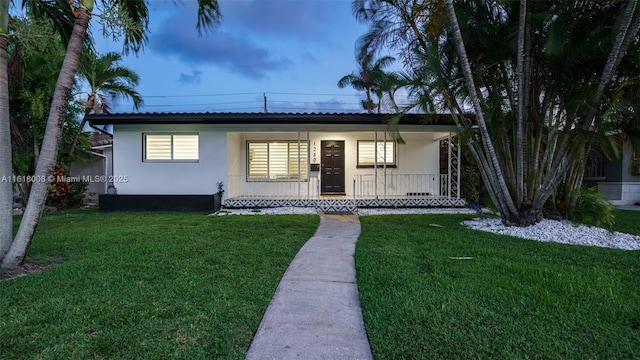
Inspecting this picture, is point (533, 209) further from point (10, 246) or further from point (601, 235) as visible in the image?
point (10, 246)

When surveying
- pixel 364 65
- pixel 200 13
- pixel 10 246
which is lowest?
pixel 10 246

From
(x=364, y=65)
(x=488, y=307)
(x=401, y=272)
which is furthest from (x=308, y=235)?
(x=364, y=65)

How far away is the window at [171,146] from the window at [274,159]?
1.89 meters

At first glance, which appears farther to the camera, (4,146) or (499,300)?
(4,146)

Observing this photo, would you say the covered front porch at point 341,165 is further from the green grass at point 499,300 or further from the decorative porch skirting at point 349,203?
the green grass at point 499,300

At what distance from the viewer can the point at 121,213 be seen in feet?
30.0

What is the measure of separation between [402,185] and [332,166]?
8.16 feet

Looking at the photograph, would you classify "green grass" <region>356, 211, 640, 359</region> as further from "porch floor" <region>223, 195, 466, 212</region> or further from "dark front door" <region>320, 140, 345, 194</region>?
"dark front door" <region>320, 140, 345, 194</region>

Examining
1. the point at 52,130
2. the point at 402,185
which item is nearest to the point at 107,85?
the point at 52,130

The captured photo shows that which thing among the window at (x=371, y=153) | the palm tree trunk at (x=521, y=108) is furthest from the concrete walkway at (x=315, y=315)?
the window at (x=371, y=153)

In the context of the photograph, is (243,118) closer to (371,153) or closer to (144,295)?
(371,153)

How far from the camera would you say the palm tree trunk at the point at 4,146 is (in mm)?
3971

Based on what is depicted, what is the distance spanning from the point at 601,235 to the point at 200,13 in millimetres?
7781

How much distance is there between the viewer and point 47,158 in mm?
3994
